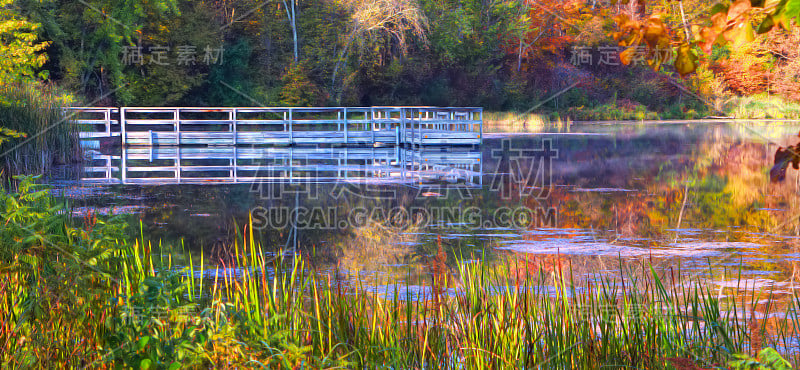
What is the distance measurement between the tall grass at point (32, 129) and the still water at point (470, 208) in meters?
0.63

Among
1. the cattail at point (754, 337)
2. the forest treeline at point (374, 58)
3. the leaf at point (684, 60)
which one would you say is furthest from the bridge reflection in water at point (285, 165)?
the leaf at point (684, 60)

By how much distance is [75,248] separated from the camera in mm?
4516

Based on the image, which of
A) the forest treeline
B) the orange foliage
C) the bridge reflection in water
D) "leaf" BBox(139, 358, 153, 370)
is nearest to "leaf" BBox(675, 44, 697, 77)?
"leaf" BBox(139, 358, 153, 370)

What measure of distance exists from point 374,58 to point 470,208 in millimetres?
35654

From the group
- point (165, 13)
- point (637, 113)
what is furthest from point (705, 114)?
point (165, 13)

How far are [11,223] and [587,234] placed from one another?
6.27m

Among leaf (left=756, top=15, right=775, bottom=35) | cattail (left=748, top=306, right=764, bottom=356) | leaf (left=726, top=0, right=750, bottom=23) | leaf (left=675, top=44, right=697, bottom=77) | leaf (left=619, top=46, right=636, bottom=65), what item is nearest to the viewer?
leaf (left=726, top=0, right=750, bottom=23)

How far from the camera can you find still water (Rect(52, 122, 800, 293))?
26.1 ft

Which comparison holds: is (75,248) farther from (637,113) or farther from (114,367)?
(637,113)

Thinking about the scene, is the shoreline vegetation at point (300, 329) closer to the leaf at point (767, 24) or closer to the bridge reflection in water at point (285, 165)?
the leaf at point (767, 24)

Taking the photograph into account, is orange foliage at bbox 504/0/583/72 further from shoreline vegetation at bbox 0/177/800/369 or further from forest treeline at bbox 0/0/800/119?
shoreline vegetation at bbox 0/177/800/369

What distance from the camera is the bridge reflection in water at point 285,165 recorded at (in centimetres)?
1588

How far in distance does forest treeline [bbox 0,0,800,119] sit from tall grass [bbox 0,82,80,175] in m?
0.77

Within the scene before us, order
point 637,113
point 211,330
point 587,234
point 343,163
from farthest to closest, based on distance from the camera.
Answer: point 637,113, point 343,163, point 587,234, point 211,330
